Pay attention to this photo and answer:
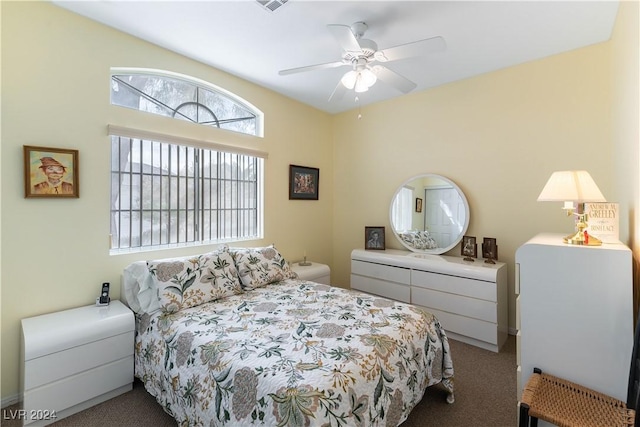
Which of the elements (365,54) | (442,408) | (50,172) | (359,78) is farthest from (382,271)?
(50,172)

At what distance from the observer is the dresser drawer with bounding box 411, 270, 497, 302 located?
9.00 ft

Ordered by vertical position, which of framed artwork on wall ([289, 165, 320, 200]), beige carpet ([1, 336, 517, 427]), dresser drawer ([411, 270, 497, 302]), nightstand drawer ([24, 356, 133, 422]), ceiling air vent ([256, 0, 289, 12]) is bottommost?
beige carpet ([1, 336, 517, 427])

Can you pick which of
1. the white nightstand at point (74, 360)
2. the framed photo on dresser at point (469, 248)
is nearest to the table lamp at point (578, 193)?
the framed photo on dresser at point (469, 248)

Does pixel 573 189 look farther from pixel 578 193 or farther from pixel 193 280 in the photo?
pixel 193 280

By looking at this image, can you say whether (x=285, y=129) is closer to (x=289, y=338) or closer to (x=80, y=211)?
(x=80, y=211)

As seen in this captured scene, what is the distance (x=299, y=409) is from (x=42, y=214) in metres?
2.23

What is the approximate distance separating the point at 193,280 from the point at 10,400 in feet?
4.51

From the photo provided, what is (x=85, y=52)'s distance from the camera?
7.36ft

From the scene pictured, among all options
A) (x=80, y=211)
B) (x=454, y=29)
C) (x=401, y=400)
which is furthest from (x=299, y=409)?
(x=454, y=29)

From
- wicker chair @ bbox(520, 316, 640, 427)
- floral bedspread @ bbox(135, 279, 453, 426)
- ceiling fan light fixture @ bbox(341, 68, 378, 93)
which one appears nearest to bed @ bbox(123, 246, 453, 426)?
floral bedspread @ bbox(135, 279, 453, 426)

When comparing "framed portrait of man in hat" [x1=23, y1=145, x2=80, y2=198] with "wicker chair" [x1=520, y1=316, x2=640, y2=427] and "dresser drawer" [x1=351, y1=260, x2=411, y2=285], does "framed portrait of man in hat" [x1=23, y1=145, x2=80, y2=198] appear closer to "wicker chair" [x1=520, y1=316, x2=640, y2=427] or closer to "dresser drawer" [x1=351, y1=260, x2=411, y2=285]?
"dresser drawer" [x1=351, y1=260, x2=411, y2=285]

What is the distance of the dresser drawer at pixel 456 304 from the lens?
9.02 ft

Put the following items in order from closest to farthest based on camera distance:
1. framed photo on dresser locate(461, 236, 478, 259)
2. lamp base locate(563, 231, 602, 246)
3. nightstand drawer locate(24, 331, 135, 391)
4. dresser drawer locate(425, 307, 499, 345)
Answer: lamp base locate(563, 231, 602, 246) < nightstand drawer locate(24, 331, 135, 391) < dresser drawer locate(425, 307, 499, 345) < framed photo on dresser locate(461, 236, 478, 259)

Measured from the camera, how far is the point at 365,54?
214 cm
